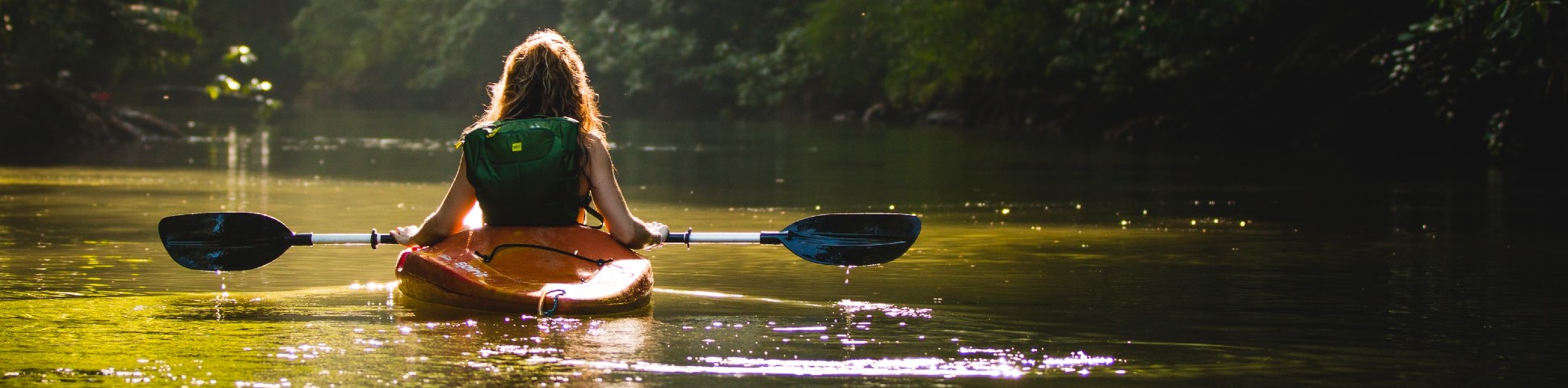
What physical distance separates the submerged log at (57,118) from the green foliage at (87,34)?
0.44 m

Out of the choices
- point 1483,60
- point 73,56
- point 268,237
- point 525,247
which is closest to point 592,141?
point 525,247

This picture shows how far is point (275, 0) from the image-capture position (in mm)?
79125

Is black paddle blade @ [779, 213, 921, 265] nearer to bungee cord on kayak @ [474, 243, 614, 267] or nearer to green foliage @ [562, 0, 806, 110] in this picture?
bungee cord on kayak @ [474, 243, 614, 267]

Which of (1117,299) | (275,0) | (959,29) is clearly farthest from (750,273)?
(275,0)

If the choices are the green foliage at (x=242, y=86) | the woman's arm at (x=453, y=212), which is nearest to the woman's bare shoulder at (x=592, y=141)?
the woman's arm at (x=453, y=212)

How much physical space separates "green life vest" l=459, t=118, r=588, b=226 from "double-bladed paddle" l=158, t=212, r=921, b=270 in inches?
28.4

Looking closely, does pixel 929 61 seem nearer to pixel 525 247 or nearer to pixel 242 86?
pixel 242 86

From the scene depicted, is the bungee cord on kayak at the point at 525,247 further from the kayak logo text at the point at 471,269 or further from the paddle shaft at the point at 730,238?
the paddle shaft at the point at 730,238

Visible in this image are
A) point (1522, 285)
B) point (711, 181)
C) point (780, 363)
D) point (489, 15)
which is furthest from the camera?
point (489, 15)

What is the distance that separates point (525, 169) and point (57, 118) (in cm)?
2309

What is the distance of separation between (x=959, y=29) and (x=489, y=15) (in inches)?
1079

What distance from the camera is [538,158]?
7.06m

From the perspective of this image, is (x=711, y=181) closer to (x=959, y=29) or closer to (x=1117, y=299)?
(x=1117, y=299)

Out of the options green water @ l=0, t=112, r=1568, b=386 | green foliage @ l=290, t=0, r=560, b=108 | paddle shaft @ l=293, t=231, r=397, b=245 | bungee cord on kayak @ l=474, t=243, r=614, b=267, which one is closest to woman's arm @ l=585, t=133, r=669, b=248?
bungee cord on kayak @ l=474, t=243, r=614, b=267
